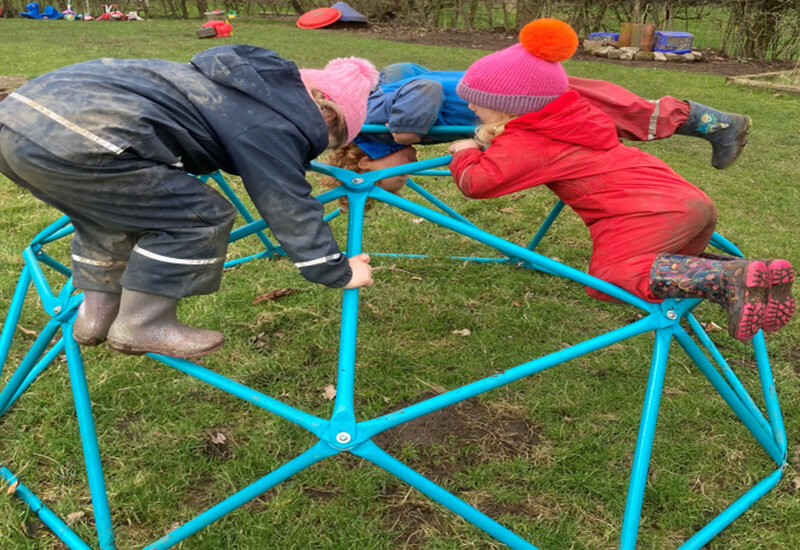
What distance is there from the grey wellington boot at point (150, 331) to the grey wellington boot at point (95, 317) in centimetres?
13

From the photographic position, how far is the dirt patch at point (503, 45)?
10602mm

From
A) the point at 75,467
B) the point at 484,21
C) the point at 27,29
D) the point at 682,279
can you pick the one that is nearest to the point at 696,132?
the point at 682,279

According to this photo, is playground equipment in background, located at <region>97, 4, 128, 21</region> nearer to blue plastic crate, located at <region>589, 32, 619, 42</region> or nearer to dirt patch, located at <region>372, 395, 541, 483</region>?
blue plastic crate, located at <region>589, 32, 619, 42</region>

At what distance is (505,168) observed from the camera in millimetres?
2252

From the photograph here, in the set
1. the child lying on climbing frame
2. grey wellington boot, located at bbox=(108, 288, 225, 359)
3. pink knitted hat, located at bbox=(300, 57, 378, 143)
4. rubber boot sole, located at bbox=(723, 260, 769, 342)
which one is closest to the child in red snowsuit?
rubber boot sole, located at bbox=(723, 260, 769, 342)

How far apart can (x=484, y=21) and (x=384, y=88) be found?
41.5ft

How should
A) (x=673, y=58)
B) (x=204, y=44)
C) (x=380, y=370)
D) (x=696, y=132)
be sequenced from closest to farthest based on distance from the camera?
(x=380, y=370) < (x=696, y=132) < (x=673, y=58) < (x=204, y=44)

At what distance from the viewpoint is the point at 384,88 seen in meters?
3.06

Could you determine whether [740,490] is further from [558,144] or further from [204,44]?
[204,44]

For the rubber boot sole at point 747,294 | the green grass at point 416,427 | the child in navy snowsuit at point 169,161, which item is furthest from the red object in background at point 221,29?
the rubber boot sole at point 747,294

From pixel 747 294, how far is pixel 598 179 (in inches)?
24.1

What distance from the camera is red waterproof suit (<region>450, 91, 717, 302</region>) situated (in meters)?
2.25

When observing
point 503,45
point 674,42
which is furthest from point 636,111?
point 503,45

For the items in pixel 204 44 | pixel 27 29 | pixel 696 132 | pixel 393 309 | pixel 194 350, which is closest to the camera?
pixel 194 350
